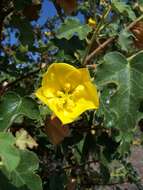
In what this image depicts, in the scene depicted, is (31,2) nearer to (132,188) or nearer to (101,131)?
(101,131)

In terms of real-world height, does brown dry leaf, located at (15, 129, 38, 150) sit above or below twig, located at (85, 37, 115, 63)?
below

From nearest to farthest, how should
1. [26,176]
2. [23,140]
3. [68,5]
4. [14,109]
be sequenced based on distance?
[26,176], [14,109], [23,140], [68,5]

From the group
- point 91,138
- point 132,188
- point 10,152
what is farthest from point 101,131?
point 132,188

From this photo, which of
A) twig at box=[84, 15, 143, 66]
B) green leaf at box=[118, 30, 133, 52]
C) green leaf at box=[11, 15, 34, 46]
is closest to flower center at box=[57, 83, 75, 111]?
twig at box=[84, 15, 143, 66]

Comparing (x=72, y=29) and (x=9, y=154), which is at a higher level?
(x=9, y=154)

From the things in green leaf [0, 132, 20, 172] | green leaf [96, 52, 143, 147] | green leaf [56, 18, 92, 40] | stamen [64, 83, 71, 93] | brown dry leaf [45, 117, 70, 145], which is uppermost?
green leaf [0, 132, 20, 172]

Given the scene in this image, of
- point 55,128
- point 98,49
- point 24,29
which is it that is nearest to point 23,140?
point 55,128

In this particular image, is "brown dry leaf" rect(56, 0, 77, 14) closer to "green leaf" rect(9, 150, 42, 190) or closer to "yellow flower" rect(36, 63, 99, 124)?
"yellow flower" rect(36, 63, 99, 124)

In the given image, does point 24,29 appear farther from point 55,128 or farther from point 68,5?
point 55,128
